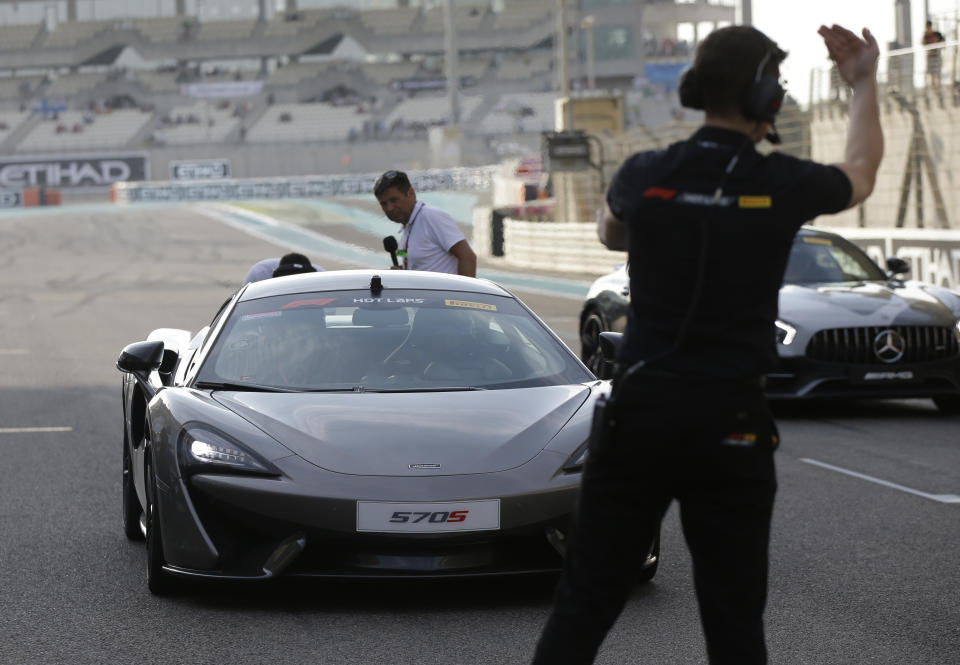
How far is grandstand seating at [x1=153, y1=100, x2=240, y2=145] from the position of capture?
8481 centimetres

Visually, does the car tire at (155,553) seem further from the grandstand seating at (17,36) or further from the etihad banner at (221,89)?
the grandstand seating at (17,36)

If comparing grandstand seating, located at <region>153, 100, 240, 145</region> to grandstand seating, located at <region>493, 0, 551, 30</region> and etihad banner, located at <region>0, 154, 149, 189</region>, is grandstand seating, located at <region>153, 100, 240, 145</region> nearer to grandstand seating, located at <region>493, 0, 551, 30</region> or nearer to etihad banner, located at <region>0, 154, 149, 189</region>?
etihad banner, located at <region>0, 154, 149, 189</region>

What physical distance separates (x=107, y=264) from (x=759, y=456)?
110 feet

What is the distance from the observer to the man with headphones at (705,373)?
9.54ft

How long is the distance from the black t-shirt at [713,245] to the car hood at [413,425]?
2.20 metres

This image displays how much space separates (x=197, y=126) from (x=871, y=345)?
3105 inches

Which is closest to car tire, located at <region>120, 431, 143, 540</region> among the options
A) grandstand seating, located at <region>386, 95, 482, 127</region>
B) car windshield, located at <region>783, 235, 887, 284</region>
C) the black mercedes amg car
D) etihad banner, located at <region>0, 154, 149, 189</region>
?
the black mercedes amg car

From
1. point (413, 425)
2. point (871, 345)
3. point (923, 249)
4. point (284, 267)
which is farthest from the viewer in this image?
point (923, 249)

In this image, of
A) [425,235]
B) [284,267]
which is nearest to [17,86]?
[284,267]

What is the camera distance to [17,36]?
9631cm

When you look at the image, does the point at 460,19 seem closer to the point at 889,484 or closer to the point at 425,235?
the point at 425,235

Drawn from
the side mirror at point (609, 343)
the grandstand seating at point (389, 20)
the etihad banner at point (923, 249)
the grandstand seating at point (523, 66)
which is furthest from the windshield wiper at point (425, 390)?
the grandstand seating at point (389, 20)

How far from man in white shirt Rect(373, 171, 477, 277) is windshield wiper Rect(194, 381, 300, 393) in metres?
2.62

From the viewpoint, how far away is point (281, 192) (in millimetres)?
69688
